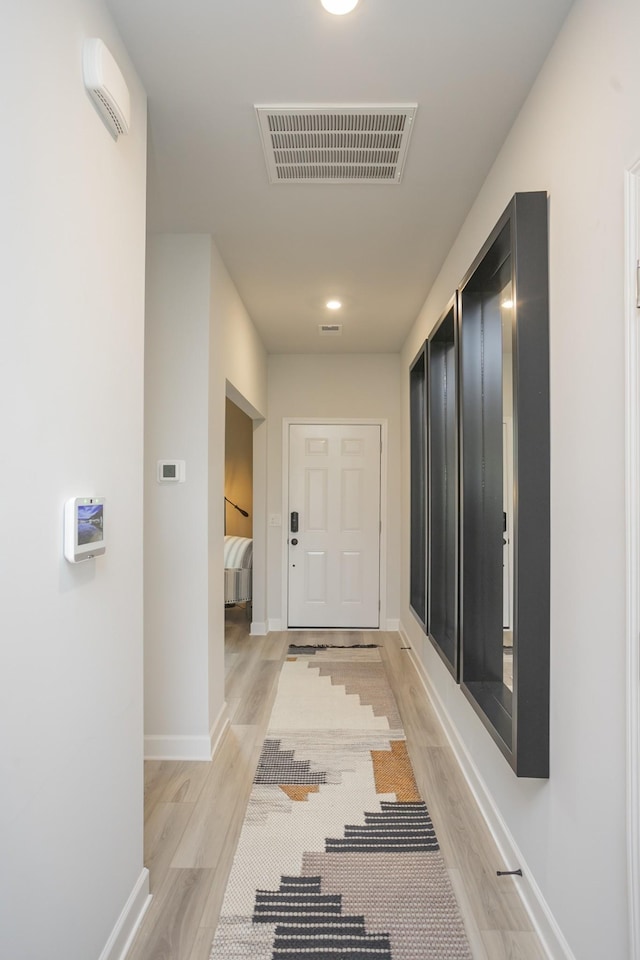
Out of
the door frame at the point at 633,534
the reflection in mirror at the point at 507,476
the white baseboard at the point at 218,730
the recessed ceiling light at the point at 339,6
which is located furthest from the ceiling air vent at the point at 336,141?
the white baseboard at the point at 218,730

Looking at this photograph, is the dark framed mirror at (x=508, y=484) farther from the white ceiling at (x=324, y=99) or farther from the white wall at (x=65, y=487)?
the white wall at (x=65, y=487)

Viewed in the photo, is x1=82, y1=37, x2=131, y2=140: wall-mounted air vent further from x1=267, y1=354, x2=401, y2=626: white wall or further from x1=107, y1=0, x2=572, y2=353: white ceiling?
x1=267, y1=354, x2=401, y2=626: white wall

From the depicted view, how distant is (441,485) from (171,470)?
1.53 m

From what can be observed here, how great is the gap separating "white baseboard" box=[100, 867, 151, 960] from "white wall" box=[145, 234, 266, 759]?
100 centimetres

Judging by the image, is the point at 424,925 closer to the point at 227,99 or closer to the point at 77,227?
the point at 77,227

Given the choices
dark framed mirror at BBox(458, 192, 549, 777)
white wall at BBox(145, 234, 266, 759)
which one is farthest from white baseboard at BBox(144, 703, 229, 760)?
dark framed mirror at BBox(458, 192, 549, 777)

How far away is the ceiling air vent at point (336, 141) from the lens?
1.91m

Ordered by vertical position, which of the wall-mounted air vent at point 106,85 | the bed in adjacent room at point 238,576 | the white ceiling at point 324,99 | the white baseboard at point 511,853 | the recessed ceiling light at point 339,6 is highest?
the white ceiling at point 324,99

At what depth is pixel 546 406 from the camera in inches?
64.8

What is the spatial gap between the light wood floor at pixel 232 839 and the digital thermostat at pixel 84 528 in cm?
119

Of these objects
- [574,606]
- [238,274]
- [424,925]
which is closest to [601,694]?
[574,606]

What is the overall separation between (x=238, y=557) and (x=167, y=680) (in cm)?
292

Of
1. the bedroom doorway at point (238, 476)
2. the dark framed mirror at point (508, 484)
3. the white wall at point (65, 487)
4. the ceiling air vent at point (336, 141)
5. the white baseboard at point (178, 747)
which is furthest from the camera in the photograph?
the bedroom doorway at point (238, 476)

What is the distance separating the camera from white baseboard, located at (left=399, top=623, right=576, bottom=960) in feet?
5.05
